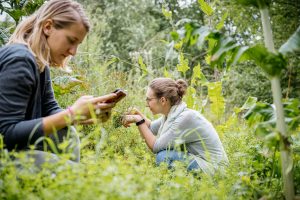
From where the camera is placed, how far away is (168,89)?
380cm

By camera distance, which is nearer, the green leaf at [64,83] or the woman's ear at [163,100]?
the green leaf at [64,83]

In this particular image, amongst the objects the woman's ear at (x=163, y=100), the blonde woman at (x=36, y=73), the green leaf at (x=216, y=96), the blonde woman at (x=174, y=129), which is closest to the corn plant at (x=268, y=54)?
the blonde woman at (x=36, y=73)

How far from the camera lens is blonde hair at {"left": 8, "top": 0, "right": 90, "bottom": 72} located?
229 cm

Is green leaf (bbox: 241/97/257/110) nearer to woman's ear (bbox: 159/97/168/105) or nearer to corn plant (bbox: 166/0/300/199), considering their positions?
corn plant (bbox: 166/0/300/199)

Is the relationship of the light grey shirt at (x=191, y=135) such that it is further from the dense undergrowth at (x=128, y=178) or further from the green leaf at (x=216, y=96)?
the green leaf at (x=216, y=96)

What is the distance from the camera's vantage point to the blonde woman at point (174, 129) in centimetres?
344

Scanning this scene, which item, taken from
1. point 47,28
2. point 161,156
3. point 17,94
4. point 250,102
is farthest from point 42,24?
point 161,156

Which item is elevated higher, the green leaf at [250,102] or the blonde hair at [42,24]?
the blonde hair at [42,24]

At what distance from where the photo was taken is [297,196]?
2.17m

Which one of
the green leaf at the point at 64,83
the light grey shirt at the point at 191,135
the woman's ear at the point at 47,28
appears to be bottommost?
the light grey shirt at the point at 191,135

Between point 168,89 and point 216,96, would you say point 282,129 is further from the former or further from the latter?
point 216,96

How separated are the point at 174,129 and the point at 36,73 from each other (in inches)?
63.5

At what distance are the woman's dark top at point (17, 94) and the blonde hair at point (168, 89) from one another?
173 cm

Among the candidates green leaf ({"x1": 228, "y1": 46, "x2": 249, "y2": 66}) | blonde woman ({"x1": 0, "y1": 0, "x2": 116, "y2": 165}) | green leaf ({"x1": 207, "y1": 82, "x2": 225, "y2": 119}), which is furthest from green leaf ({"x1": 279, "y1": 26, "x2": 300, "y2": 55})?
green leaf ({"x1": 207, "y1": 82, "x2": 225, "y2": 119})
